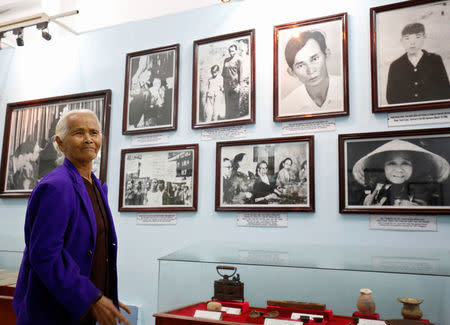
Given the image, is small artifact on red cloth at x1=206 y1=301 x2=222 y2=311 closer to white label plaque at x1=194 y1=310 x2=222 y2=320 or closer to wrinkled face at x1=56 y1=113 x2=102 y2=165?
white label plaque at x1=194 y1=310 x2=222 y2=320

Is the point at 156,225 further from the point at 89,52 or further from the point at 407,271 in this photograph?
the point at 407,271

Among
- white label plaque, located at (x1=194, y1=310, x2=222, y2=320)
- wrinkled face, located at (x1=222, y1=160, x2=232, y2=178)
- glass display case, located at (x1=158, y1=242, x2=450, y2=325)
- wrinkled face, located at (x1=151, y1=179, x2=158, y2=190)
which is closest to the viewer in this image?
glass display case, located at (x1=158, y1=242, x2=450, y2=325)

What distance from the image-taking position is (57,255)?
1991 millimetres

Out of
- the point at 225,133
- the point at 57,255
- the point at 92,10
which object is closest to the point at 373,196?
the point at 225,133

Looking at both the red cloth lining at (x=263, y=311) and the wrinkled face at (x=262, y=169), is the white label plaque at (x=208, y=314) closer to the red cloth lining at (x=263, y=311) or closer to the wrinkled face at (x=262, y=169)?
the red cloth lining at (x=263, y=311)

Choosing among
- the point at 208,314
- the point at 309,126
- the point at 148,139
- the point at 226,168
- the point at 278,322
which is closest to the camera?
the point at 278,322

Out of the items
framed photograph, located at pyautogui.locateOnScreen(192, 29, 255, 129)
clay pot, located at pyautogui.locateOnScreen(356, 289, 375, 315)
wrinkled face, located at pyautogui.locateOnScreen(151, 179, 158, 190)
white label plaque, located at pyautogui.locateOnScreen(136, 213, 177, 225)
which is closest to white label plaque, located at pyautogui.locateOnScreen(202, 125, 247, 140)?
framed photograph, located at pyautogui.locateOnScreen(192, 29, 255, 129)

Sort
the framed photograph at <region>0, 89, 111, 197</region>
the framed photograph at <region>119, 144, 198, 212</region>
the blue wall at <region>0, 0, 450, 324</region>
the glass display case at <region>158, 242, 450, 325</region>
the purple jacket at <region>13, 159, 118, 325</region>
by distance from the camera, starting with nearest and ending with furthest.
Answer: the purple jacket at <region>13, 159, 118, 325</region> < the glass display case at <region>158, 242, 450, 325</region> < the blue wall at <region>0, 0, 450, 324</region> < the framed photograph at <region>119, 144, 198, 212</region> < the framed photograph at <region>0, 89, 111, 197</region>

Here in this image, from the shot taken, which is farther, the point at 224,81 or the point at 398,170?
the point at 224,81

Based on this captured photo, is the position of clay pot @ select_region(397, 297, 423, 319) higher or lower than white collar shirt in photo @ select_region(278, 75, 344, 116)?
lower

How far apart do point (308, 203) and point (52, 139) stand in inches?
122

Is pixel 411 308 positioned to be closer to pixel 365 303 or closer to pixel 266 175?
pixel 365 303

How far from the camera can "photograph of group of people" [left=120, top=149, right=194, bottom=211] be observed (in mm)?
4125

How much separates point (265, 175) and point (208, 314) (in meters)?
1.45
